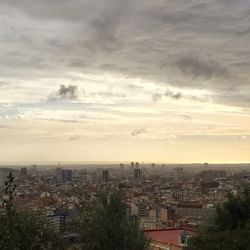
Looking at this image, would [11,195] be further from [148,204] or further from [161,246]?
[148,204]

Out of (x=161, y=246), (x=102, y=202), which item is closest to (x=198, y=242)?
(x=102, y=202)

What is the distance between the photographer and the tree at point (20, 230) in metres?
10.3

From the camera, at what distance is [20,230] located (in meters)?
15.0

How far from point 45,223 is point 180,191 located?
4282 inches

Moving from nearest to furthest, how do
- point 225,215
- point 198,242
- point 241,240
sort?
point 241,240 < point 198,242 < point 225,215

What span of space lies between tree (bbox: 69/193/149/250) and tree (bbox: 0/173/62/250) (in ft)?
4.57

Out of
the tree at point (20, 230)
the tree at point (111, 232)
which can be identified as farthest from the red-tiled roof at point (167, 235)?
the tree at point (20, 230)

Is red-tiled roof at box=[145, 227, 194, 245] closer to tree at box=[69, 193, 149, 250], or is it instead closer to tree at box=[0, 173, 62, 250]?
tree at box=[69, 193, 149, 250]

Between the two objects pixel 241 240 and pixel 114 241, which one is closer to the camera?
pixel 241 240

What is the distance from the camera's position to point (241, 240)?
15.6 m

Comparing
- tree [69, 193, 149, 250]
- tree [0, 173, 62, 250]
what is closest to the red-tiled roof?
tree [69, 193, 149, 250]

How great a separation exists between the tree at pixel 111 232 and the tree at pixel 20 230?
54.8 inches

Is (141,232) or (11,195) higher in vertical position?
(11,195)

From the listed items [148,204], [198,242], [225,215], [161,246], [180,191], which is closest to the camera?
[198,242]
